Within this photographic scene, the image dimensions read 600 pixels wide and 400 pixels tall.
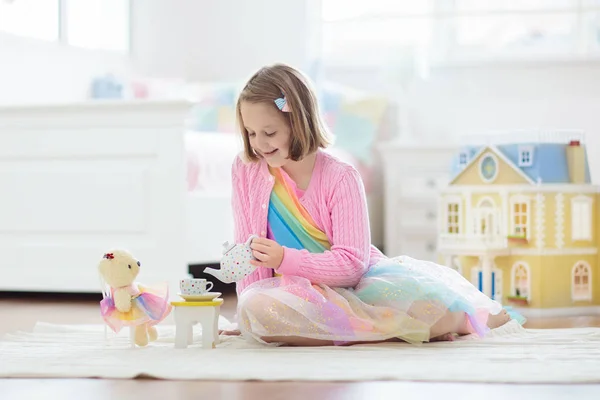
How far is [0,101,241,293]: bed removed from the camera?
10.8 feet

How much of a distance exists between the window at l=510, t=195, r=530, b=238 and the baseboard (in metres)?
0.23

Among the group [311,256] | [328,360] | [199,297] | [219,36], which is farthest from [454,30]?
[328,360]

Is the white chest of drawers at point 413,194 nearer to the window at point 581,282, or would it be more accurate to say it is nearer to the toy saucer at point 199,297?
the window at point 581,282

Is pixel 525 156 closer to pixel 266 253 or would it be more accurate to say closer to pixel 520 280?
pixel 520 280

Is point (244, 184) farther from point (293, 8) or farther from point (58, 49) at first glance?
point (293, 8)

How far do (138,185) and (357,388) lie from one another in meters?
1.95

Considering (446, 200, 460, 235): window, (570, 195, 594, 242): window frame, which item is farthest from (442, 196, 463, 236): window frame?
(570, 195, 594, 242): window frame

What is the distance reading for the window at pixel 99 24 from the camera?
4.66m

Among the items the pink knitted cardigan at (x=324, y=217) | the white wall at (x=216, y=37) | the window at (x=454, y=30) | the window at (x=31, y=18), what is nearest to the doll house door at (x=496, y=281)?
the pink knitted cardigan at (x=324, y=217)

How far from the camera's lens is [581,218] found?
116 inches

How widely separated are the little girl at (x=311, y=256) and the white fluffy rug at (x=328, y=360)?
5cm

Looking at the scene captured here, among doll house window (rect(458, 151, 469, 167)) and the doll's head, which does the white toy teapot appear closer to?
the doll's head

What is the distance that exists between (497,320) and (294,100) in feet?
2.25

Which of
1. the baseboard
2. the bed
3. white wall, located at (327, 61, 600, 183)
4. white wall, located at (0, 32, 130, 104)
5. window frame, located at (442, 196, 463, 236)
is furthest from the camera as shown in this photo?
white wall, located at (327, 61, 600, 183)
